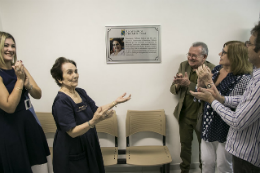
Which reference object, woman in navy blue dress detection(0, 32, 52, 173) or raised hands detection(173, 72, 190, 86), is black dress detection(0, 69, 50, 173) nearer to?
woman in navy blue dress detection(0, 32, 52, 173)

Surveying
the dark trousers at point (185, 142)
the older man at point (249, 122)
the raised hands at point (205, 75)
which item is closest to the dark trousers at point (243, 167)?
the older man at point (249, 122)

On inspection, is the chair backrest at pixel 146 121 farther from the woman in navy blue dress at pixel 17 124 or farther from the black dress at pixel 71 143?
the woman in navy blue dress at pixel 17 124

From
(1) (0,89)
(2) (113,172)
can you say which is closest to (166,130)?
(2) (113,172)

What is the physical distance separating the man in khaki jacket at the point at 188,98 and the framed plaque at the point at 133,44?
48 cm

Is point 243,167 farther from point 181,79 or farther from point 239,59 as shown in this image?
point 181,79

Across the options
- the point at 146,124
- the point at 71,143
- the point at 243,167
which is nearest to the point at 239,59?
the point at 243,167

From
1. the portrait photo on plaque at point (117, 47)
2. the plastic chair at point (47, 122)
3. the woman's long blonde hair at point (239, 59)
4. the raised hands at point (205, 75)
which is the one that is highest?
the portrait photo on plaque at point (117, 47)

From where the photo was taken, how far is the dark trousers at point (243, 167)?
1148 mm

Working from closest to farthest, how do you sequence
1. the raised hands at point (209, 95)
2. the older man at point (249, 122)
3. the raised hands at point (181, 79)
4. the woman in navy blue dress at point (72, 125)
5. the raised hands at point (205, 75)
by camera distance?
the older man at point (249, 122) → the woman in navy blue dress at point (72, 125) → the raised hands at point (209, 95) → the raised hands at point (205, 75) → the raised hands at point (181, 79)

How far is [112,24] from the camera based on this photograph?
2.47 metres

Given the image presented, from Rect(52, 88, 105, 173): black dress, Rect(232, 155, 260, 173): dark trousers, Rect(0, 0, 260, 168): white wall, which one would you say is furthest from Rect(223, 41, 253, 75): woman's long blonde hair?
Rect(52, 88, 105, 173): black dress

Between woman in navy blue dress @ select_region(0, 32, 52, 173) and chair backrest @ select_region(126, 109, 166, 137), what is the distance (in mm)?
1268

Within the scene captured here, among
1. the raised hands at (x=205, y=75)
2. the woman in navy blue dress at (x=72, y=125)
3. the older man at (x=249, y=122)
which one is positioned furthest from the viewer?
the raised hands at (x=205, y=75)

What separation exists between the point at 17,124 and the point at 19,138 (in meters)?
0.12
